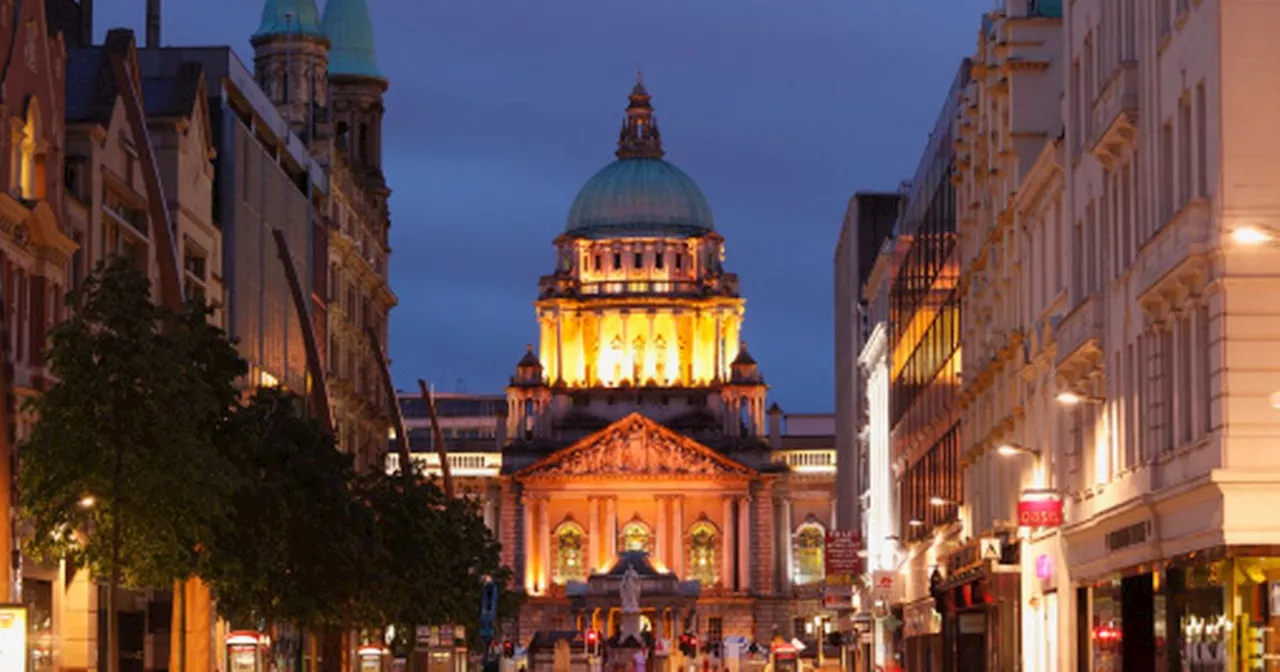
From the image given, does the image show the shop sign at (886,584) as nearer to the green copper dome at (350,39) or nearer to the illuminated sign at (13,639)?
the green copper dome at (350,39)

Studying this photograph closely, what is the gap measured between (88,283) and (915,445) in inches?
1957

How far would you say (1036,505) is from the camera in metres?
55.1

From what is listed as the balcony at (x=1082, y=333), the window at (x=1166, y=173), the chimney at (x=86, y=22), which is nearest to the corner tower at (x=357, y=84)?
the chimney at (x=86, y=22)

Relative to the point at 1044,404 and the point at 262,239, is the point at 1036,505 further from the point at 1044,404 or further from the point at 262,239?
the point at 262,239

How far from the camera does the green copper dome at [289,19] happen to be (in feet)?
457

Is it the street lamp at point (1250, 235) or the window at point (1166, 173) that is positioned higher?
the window at point (1166, 173)

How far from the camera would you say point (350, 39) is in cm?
15738

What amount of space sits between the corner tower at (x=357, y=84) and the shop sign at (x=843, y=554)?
36.4 metres

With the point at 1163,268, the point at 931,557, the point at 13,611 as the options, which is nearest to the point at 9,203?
the point at 13,611

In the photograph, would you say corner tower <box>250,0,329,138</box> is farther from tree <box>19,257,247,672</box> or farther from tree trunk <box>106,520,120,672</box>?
tree trunk <box>106,520,120,672</box>

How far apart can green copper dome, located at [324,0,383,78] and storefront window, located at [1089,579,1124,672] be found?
105077 millimetres

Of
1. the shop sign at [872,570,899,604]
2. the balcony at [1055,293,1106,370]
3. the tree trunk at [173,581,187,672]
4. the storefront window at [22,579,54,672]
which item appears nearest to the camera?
the balcony at [1055,293,1106,370]

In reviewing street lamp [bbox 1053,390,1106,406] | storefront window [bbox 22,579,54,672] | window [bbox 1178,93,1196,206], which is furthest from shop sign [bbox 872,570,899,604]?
window [bbox 1178,93,1196,206]

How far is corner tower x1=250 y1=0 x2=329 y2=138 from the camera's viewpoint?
135 m
